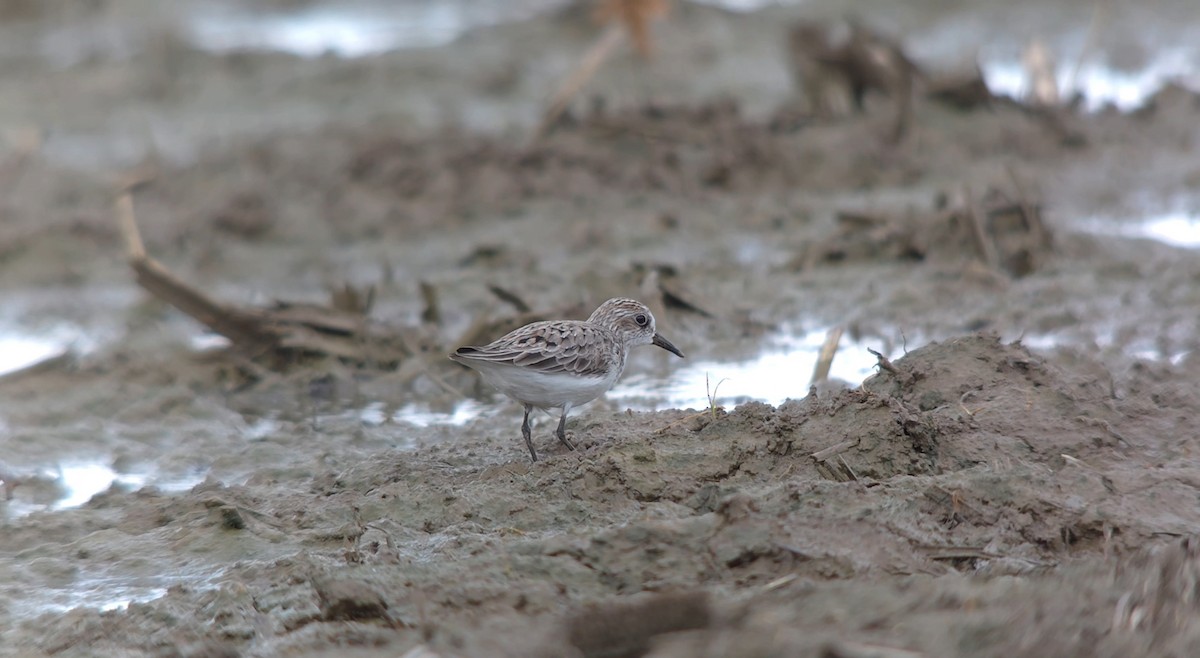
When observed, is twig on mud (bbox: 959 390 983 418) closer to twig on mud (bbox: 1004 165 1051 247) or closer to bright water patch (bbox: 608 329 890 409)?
bright water patch (bbox: 608 329 890 409)

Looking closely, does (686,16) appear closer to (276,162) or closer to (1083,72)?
(1083,72)

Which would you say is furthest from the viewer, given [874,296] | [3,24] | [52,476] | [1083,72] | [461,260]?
[3,24]

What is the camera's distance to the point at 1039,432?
5.29 m

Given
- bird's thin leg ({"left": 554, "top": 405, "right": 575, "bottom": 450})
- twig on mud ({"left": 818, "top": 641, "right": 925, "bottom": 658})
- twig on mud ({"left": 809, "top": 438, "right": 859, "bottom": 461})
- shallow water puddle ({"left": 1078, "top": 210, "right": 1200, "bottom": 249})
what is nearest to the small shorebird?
bird's thin leg ({"left": 554, "top": 405, "right": 575, "bottom": 450})

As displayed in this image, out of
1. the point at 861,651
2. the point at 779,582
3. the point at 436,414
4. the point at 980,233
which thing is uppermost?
the point at 861,651

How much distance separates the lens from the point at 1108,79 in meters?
13.6

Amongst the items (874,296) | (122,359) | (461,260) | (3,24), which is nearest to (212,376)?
(122,359)

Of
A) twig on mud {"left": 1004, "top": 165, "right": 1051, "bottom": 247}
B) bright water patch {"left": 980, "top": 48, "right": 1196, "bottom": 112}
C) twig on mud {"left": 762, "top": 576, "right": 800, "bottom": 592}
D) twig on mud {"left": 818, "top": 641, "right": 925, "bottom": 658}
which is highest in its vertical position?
twig on mud {"left": 818, "top": 641, "right": 925, "bottom": 658}

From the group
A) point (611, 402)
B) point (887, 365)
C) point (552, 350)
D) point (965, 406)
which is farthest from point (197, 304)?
point (965, 406)

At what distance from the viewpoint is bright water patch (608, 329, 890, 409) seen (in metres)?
7.11

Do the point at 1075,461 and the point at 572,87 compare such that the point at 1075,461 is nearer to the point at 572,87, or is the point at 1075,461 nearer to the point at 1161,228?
the point at 1161,228

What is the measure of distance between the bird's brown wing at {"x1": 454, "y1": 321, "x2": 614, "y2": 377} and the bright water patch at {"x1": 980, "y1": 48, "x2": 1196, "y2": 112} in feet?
25.0

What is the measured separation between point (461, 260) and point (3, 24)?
34.9ft

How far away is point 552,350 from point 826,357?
6.23 feet
